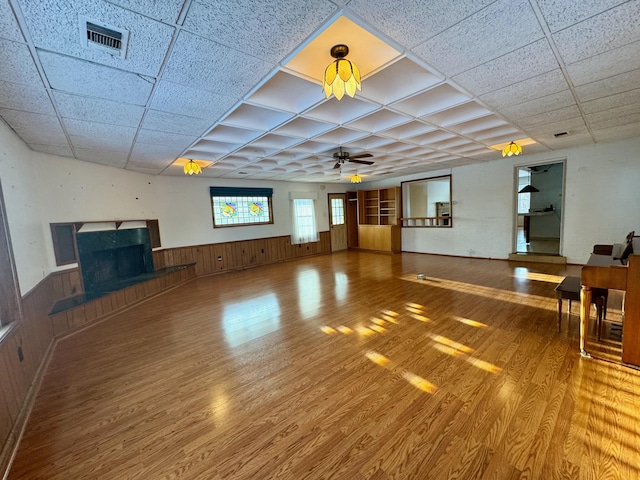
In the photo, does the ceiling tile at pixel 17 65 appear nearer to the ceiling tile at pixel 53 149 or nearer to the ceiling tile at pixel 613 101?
the ceiling tile at pixel 53 149

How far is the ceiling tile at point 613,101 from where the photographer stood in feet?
8.99

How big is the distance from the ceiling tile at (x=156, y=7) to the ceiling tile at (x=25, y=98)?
1.33m

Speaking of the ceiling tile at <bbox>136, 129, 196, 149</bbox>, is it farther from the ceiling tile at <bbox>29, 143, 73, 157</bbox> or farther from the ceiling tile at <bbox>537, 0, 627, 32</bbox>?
the ceiling tile at <bbox>537, 0, 627, 32</bbox>

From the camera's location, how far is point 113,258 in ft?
16.6

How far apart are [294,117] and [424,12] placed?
183 cm

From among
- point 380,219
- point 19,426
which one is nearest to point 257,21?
point 19,426

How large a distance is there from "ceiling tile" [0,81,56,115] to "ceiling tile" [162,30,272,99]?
1021 mm

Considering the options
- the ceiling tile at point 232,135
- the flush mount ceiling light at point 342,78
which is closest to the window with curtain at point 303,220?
the ceiling tile at point 232,135

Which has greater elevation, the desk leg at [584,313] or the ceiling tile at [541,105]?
the ceiling tile at [541,105]

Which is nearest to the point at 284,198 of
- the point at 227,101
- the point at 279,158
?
the point at 279,158

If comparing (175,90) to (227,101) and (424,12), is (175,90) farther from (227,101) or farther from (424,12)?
(424,12)

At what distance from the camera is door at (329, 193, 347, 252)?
9.57 meters

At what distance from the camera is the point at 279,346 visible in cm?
290

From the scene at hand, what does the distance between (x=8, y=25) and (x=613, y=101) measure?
5130 mm
